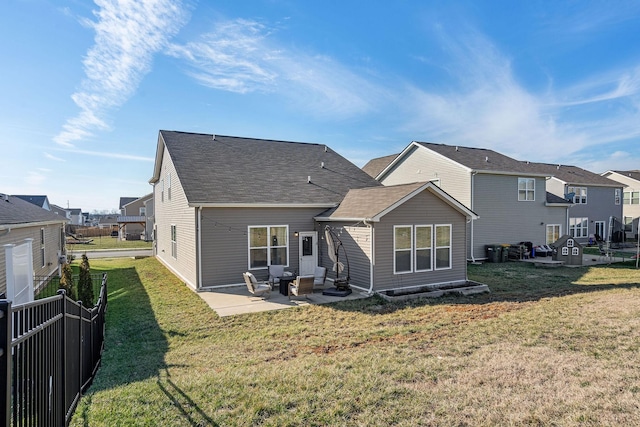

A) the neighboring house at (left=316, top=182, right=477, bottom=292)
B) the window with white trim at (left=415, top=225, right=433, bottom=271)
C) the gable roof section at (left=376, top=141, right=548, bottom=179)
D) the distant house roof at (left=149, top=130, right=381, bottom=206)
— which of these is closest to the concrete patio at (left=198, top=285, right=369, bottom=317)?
the neighboring house at (left=316, top=182, right=477, bottom=292)

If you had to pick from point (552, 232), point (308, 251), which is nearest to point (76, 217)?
point (308, 251)

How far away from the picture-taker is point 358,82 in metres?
19.6

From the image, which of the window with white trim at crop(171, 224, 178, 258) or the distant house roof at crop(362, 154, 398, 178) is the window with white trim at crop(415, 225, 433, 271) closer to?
the window with white trim at crop(171, 224, 178, 258)

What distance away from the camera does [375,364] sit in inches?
238

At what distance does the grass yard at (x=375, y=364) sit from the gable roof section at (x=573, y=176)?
72.7 ft

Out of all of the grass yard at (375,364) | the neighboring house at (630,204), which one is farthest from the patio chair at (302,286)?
the neighboring house at (630,204)

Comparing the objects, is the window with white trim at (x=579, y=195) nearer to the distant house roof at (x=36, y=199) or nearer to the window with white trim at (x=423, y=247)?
the window with white trim at (x=423, y=247)

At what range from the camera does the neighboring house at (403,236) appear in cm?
1240

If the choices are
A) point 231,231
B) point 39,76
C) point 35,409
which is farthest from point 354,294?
point 39,76

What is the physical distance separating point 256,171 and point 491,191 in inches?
573

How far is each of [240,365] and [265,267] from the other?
8009 mm

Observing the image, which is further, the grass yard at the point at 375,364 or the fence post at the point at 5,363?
the grass yard at the point at 375,364

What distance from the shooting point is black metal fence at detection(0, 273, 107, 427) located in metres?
2.30

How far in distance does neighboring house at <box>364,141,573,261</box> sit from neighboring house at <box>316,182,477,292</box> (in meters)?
8.36
